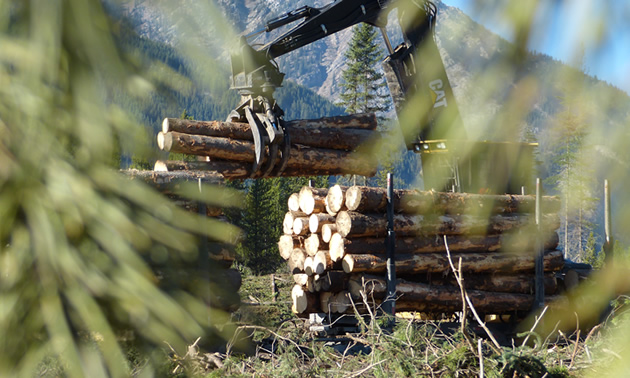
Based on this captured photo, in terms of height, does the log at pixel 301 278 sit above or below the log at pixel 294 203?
below

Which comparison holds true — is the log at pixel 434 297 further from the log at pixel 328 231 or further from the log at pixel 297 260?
the log at pixel 297 260

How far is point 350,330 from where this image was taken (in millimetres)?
7809

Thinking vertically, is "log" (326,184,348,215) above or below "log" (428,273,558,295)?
above

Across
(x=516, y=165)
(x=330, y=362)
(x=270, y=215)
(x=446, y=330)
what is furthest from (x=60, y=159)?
(x=270, y=215)

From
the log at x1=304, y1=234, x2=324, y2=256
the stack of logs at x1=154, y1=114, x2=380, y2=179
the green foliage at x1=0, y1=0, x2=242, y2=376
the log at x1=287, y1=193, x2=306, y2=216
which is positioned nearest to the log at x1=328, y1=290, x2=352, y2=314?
the log at x1=304, y1=234, x2=324, y2=256

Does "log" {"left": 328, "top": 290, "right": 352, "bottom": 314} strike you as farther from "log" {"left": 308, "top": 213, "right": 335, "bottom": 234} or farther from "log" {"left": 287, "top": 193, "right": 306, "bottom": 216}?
"log" {"left": 287, "top": 193, "right": 306, "bottom": 216}

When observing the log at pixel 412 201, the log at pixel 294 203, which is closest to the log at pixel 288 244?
the log at pixel 294 203

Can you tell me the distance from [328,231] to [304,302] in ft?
4.00

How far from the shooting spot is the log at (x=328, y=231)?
7836mm

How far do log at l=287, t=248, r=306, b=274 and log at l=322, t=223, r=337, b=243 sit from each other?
0.75 m

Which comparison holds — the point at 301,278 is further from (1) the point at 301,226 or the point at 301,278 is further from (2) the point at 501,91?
(2) the point at 501,91

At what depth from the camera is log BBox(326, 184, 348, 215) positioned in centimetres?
775

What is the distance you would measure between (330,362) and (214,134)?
429 cm

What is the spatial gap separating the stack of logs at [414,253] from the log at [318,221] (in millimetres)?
15
